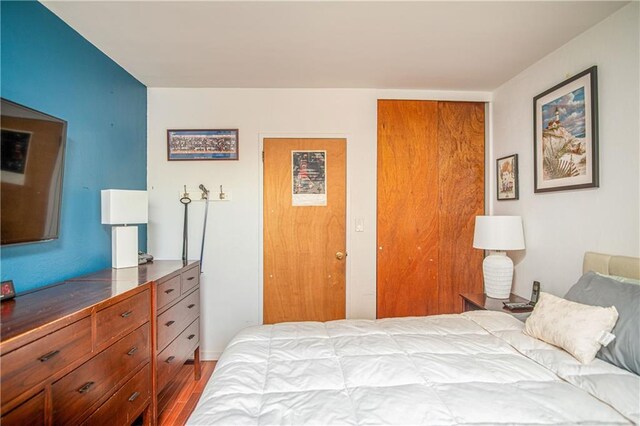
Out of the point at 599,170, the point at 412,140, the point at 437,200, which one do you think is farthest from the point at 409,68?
the point at 599,170

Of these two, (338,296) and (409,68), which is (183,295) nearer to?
(338,296)

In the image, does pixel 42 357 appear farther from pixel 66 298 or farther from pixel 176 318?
pixel 176 318

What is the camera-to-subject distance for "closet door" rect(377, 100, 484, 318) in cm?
295

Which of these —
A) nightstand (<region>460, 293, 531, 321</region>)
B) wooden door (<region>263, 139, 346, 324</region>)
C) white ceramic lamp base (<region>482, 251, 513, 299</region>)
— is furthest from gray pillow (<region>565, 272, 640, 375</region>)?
wooden door (<region>263, 139, 346, 324</region>)

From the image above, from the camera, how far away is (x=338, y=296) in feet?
9.59

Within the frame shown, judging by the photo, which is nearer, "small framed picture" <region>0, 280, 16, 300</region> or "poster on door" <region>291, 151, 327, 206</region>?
"small framed picture" <region>0, 280, 16, 300</region>

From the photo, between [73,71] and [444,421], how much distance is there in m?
2.69

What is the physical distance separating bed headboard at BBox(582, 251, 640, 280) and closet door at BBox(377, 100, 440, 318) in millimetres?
1232

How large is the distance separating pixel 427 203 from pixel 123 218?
8.42ft

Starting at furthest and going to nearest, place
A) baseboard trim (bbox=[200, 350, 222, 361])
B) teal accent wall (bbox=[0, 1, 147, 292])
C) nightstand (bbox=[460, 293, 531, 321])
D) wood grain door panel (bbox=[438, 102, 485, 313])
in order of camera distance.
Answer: wood grain door panel (bbox=[438, 102, 485, 313]), baseboard trim (bbox=[200, 350, 222, 361]), nightstand (bbox=[460, 293, 531, 321]), teal accent wall (bbox=[0, 1, 147, 292])

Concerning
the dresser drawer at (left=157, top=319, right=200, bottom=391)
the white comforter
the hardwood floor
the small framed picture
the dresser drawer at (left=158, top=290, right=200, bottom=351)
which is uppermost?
the small framed picture

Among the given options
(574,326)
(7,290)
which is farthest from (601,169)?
(7,290)

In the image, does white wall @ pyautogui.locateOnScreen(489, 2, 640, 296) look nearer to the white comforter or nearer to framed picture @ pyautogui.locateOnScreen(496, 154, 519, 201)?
framed picture @ pyautogui.locateOnScreen(496, 154, 519, 201)

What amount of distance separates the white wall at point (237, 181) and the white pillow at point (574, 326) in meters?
1.55
